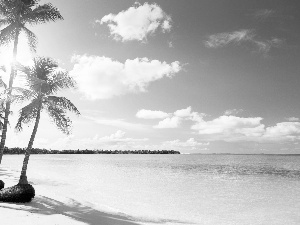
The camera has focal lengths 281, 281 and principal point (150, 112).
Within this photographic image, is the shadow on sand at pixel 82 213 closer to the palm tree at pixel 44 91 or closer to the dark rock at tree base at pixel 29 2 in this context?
the palm tree at pixel 44 91

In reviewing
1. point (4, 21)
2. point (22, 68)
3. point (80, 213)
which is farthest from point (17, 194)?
point (4, 21)

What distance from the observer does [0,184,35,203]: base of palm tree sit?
16.3 meters

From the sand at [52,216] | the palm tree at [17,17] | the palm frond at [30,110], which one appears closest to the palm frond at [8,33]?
the palm tree at [17,17]

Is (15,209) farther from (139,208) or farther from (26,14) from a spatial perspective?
(26,14)

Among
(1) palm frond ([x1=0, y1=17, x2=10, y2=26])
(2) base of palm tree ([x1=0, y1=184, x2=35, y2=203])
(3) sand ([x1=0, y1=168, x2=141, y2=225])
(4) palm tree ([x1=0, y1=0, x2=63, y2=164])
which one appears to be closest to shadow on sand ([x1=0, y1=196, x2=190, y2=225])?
(3) sand ([x1=0, y1=168, x2=141, y2=225])

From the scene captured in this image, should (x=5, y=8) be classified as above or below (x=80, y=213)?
above

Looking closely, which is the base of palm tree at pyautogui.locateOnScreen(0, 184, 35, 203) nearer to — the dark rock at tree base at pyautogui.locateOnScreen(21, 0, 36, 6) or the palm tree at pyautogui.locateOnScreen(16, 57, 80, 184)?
the palm tree at pyautogui.locateOnScreen(16, 57, 80, 184)

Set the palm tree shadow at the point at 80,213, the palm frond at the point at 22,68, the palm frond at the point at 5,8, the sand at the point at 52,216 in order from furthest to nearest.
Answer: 1. the palm frond at the point at 5,8
2. the palm frond at the point at 22,68
3. the palm tree shadow at the point at 80,213
4. the sand at the point at 52,216

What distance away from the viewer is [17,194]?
16531 mm

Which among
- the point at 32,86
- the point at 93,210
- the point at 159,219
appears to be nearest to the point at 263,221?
the point at 159,219

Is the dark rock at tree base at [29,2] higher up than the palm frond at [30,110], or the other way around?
the dark rock at tree base at [29,2]

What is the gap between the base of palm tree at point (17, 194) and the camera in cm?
1632

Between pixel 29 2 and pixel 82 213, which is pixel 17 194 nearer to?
pixel 82 213

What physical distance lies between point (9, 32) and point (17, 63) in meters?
4.53
